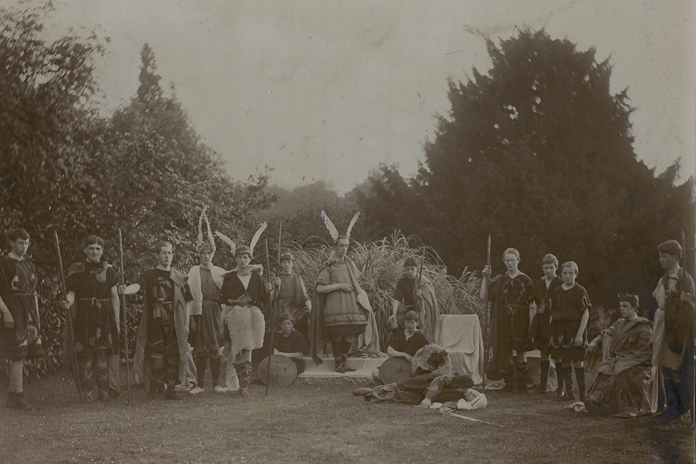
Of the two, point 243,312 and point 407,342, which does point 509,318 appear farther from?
point 243,312

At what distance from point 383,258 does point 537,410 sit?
15.4 feet

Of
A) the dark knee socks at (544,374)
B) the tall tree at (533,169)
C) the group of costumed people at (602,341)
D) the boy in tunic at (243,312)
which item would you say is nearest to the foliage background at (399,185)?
the tall tree at (533,169)

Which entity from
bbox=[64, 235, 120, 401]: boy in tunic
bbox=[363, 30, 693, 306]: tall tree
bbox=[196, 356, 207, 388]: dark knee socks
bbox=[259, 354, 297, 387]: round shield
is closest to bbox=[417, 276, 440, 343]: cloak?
bbox=[259, 354, 297, 387]: round shield

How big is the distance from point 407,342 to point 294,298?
197 cm

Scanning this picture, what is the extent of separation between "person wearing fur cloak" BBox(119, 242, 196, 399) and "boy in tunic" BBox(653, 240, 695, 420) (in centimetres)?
440

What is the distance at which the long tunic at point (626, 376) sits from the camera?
6.00 m

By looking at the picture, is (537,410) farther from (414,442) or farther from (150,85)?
(150,85)

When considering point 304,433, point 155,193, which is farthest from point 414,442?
point 155,193

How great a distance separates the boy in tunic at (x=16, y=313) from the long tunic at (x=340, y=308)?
3263mm

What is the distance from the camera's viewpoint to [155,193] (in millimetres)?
7773

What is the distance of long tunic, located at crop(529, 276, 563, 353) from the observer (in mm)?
7352

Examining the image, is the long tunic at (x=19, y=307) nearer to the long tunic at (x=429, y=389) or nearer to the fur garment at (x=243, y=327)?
the fur garment at (x=243, y=327)

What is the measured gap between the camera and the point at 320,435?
17.9 ft

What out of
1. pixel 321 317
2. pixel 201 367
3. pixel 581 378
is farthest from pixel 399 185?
pixel 581 378
